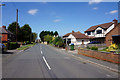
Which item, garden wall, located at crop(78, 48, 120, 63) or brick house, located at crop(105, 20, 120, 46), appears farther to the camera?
brick house, located at crop(105, 20, 120, 46)

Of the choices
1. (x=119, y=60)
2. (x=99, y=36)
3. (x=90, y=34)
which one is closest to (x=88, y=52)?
(x=119, y=60)

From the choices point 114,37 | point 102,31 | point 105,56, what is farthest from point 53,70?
point 102,31

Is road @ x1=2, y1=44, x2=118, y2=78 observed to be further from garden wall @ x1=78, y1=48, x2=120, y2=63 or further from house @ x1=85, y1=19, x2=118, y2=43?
house @ x1=85, y1=19, x2=118, y2=43

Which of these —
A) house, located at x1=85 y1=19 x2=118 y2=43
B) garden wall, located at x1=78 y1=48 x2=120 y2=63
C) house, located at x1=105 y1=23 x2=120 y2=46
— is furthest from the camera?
house, located at x1=85 y1=19 x2=118 y2=43

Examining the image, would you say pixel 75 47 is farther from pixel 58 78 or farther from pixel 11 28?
pixel 11 28

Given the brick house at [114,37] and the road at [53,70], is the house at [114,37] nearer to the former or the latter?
the brick house at [114,37]

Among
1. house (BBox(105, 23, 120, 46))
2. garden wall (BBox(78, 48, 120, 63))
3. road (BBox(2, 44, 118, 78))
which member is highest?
house (BBox(105, 23, 120, 46))

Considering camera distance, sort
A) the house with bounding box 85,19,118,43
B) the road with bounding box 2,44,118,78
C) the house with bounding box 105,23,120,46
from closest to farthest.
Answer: the road with bounding box 2,44,118,78, the house with bounding box 105,23,120,46, the house with bounding box 85,19,118,43

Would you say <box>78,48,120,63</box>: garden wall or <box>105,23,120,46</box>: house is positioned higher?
<box>105,23,120,46</box>: house

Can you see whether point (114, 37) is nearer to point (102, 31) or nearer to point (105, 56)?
point (102, 31)

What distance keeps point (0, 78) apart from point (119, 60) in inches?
355

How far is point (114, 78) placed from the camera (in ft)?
22.3

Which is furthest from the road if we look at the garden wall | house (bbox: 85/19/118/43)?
house (bbox: 85/19/118/43)

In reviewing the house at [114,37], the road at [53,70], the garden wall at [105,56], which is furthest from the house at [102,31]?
the road at [53,70]
